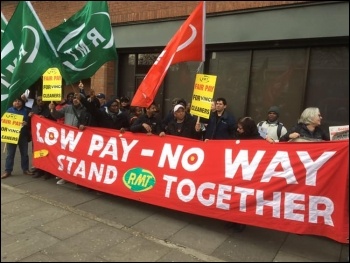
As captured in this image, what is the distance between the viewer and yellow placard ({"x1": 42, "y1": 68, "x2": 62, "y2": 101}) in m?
5.62

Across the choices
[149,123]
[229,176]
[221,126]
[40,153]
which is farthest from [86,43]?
[229,176]

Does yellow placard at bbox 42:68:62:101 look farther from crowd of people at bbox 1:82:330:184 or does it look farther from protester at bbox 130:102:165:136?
protester at bbox 130:102:165:136

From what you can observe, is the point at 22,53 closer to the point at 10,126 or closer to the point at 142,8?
the point at 10,126

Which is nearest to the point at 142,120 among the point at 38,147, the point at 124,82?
the point at 38,147

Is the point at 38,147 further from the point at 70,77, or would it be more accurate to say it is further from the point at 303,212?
the point at 303,212

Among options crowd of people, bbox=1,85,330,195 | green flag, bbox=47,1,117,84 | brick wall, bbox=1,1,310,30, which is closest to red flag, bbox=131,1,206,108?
crowd of people, bbox=1,85,330,195

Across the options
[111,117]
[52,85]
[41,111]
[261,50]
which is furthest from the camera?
[261,50]

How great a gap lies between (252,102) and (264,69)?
0.75 metres

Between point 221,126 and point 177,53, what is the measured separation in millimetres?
1418

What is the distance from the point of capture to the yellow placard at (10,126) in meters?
6.31

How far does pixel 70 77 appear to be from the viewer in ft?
18.0

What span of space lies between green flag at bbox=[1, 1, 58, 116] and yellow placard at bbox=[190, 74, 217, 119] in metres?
2.28

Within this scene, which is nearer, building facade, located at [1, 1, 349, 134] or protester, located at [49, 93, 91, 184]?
protester, located at [49, 93, 91, 184]

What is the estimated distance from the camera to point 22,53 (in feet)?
16.6
